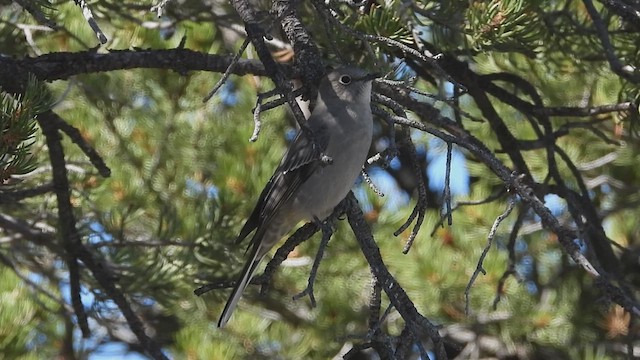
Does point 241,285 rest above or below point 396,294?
above

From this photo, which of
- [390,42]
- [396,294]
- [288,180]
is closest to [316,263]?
[396,294]

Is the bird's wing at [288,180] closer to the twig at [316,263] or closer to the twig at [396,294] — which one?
the twig at [316,263]

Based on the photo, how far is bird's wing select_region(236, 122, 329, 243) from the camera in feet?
11.5

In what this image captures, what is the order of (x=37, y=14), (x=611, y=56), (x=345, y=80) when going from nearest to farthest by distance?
(x=37, y=14)
(x=611, y=56)
(x=345, y=80)

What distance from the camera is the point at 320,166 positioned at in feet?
11.1

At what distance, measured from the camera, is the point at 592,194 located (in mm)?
5531

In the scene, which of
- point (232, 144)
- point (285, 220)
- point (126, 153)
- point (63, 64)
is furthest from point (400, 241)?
point (63, 64)

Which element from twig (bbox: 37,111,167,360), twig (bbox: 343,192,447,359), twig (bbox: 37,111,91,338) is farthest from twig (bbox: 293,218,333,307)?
twig (bbox: 37,111,91,338)

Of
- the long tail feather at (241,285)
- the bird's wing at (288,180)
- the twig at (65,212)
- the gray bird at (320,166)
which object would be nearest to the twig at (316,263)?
the long tail feather at (241,285)

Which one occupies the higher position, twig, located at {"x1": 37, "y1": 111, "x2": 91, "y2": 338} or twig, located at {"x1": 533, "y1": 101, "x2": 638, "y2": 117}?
twig, located at {"x1": 37, "y1": 111, "x2": 91, "y2": 338}

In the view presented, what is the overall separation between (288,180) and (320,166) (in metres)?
0.24

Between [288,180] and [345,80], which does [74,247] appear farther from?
[345,80]

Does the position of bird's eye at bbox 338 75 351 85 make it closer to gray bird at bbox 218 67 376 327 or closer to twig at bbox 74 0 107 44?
gray bird at bbox 218 67 376 327

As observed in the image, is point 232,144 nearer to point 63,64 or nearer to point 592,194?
point 592,194
